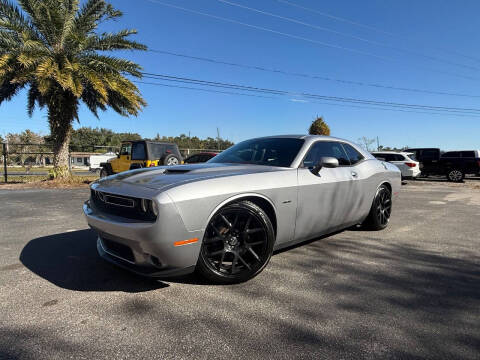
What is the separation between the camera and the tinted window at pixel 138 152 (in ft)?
35.2

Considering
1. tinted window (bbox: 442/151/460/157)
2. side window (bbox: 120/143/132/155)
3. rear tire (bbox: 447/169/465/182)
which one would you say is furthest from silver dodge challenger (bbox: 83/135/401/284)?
tinted window (bbox: 442/151/460/157)

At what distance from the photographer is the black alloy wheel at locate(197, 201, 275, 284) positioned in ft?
8.44

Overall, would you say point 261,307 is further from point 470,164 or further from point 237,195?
point 470,164

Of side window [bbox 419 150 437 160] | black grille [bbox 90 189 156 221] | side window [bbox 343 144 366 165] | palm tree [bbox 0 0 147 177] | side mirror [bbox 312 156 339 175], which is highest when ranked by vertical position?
palm tree [bbox 0 0 147 177]

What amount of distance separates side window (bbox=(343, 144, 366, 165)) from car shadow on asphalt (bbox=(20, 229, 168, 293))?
9.90 ft

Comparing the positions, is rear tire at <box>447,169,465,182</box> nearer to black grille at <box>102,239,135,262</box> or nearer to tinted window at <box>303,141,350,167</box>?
tinted window at <box>303,141,350,167</box>

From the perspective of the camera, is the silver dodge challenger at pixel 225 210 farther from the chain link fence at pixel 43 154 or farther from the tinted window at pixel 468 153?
the tinted window at pixel 468 153

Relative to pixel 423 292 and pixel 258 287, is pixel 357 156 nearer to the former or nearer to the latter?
pixel 423 292

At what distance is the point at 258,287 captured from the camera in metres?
2.66

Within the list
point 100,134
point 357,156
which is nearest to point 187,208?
point 357,156

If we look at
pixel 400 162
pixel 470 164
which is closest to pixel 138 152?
pixel 400 162

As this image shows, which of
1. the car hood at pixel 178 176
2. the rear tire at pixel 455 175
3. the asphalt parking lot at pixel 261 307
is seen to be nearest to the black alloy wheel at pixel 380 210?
the asphalt parking lot at pixel 261 307

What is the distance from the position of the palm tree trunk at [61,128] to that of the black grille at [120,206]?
11.1 metres

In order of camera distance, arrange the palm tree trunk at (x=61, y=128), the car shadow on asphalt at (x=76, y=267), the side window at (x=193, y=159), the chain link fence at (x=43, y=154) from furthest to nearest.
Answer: the side window at (x=193, y=159), the chain link fence at (x=43, y=154), the palm tree trunk at (x=61, y=128), the car shadow on asphalt at (x=76, y=267)
